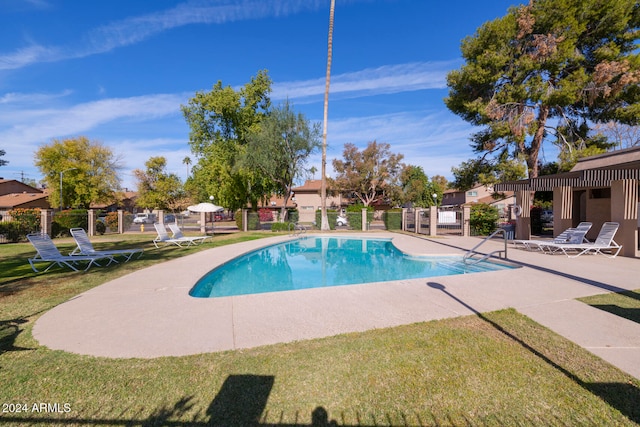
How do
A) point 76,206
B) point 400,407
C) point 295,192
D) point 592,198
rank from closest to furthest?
point 400,407 < point 592,198 < point 76,206 < point 295,192

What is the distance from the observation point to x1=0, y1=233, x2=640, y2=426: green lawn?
2262 mm

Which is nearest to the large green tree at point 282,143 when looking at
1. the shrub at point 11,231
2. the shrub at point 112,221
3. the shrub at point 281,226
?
the shrub at point 281,226

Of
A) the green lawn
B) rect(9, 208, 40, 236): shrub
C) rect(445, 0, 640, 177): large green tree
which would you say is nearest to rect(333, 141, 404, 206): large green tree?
rect(445, 0, 640, 177): large green tree

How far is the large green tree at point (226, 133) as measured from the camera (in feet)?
88.7

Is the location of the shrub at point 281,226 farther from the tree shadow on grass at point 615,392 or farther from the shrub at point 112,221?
the tree shadow on grass at point 615,392

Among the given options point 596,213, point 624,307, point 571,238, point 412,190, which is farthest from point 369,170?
point 624,307

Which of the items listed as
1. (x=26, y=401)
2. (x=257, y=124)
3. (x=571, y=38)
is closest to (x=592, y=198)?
(x=571, y=38)

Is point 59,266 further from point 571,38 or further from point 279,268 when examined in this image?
point 571,38

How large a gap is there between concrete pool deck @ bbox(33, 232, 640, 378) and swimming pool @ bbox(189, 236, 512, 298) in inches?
55.7

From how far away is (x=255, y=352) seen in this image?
3.32m

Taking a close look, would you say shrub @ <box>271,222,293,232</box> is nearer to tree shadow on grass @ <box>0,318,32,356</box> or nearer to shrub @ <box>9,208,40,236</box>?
shrub @ <box>9,208,40,236</box>

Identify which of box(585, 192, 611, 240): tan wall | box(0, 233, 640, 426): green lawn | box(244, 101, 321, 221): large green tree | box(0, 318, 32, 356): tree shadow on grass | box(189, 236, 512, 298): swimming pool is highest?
box(244, 101, 321, 221): large green tree

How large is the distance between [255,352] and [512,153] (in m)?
21.6

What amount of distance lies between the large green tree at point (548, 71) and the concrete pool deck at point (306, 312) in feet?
44.3
